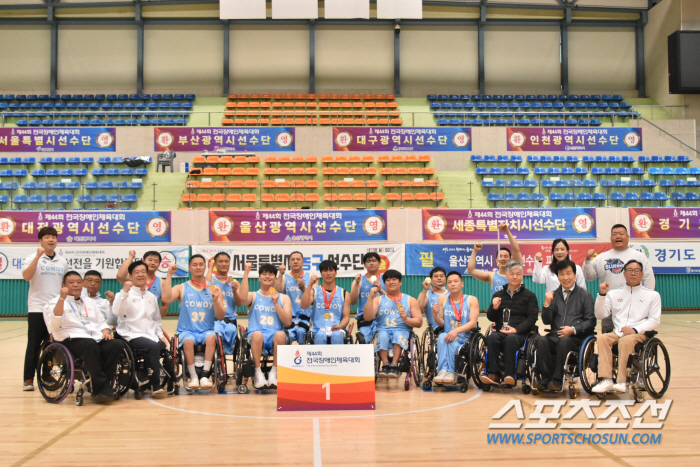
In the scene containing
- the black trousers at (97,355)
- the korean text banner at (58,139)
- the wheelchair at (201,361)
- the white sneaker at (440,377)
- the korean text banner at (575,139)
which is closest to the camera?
the black trousers at (97,355)

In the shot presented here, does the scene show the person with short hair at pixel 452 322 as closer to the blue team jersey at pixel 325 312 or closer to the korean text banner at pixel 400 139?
the blue team jersey at pixel 325 312

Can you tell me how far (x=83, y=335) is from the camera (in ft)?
16.3

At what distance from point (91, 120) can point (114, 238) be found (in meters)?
6.86

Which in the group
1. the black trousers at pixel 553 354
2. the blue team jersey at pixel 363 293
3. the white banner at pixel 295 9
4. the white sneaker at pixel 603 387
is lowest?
the white sneaker at pixel 603 387

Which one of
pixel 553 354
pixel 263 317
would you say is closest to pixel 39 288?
pixel 263 317

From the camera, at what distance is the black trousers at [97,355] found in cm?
484

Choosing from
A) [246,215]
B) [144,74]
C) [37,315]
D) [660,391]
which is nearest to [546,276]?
[660,391]

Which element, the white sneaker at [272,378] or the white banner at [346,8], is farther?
the white banner at [346,8]

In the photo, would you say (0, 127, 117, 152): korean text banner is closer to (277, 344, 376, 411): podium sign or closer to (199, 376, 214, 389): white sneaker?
(199, 376, 214, 389): white sneaker

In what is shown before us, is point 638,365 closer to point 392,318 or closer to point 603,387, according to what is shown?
point 603,387

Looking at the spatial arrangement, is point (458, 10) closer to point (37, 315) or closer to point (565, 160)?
point (565, 160)

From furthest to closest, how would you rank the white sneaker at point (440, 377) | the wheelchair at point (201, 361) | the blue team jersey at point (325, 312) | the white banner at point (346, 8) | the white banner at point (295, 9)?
the white banner at point (346, 8) < the white banner at point (295, 9) < the blue team jersey at point (325, 312) < the white sneaker at point (440, 377) < the wheelchair at point (201, 361)

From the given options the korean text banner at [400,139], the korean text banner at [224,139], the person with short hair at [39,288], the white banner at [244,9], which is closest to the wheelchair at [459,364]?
the person with short hair at [39,288]

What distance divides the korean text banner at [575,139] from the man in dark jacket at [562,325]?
11721 millimetres
